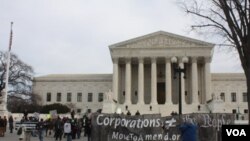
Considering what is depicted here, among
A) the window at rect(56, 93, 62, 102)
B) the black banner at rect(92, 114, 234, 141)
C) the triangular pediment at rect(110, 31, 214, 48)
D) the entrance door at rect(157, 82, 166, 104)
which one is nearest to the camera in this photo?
the black banner at rect(92, 114, 234, 141)

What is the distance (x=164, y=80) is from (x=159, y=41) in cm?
942

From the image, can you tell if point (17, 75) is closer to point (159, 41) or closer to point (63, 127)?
point (159, 41)

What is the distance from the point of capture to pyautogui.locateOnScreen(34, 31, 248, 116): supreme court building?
236 feet

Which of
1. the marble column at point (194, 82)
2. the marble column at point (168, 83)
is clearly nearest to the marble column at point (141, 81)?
the marble column at point (168, 83)

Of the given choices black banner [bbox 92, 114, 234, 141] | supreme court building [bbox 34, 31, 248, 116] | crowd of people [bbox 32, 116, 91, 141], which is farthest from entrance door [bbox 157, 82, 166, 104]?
black banner [bbox 92, 114, 234, 141]

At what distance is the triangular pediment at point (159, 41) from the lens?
245ft

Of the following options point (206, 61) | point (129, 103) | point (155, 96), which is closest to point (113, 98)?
point (129, 103)

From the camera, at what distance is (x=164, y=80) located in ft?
265

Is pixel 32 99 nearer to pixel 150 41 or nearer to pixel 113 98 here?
pixel 113 98

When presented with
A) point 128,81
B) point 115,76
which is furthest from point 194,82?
point 115,76

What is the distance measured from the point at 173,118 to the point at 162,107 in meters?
53.2

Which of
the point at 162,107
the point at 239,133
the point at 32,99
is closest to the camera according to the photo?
the point at 239,133

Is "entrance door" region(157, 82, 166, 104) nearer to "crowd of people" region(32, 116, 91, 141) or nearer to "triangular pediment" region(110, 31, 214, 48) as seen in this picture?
"triangular pediment" region(110, 31, 214, 48)

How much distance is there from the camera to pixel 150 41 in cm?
7556
